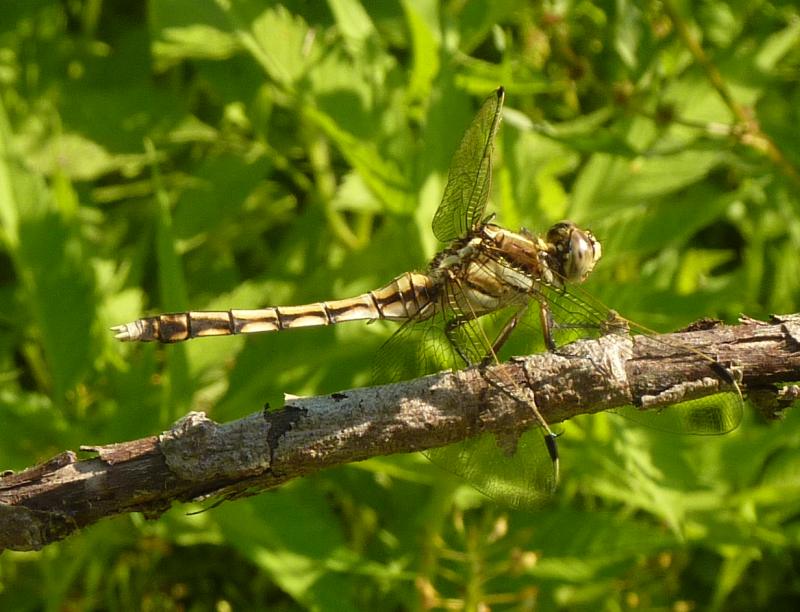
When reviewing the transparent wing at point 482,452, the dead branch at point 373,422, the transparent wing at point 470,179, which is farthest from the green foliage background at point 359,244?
the dead branch at point 373,422

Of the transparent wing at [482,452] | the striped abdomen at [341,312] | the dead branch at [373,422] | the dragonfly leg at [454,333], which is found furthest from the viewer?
the striped abdomen at [341,312]

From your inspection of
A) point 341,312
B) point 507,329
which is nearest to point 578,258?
point 507,329

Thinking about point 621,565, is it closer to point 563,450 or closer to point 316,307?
point 563,450

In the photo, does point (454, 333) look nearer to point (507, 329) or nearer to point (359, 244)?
point (507, 329)

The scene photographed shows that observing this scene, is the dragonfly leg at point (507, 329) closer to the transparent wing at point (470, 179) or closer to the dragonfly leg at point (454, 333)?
the dragonfly leg at point (454, 333)

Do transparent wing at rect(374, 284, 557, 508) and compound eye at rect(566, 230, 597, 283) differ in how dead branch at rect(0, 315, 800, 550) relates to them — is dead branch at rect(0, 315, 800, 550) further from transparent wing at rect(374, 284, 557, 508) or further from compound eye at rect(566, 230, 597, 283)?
compound eye at rect(566, 230, 597, 283)
